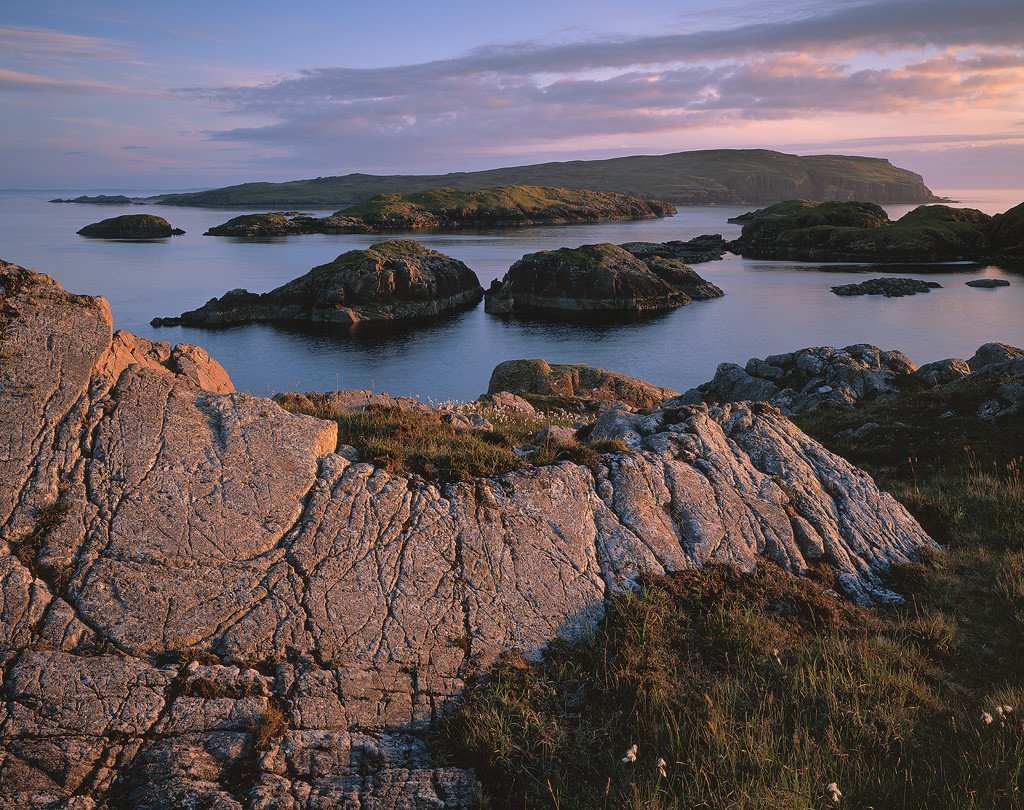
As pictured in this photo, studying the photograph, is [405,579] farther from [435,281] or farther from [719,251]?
[719,251]

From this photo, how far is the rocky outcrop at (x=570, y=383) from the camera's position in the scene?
4419cm

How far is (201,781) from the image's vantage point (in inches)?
259

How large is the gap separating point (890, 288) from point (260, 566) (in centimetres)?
12621

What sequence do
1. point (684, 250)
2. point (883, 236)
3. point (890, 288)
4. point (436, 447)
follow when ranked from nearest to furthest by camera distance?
point (436, 447)
point (890, 288)
point (883, 236)
point (684, 250)

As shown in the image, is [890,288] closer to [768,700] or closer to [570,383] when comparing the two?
[570,383]

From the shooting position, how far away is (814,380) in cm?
4053

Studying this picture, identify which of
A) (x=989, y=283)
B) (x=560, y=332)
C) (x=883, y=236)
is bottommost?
(x=560, y=332)

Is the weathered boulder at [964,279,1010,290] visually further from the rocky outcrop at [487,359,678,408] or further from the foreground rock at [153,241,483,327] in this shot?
the rocky outcrop at [487,359,678,408]

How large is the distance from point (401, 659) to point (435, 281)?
4309 inches

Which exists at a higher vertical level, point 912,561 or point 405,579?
point 405,579

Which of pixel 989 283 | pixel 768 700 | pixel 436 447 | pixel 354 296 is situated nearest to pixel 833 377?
pixel 436 447

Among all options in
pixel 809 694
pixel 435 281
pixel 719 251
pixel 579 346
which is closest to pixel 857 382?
pixel 809 694

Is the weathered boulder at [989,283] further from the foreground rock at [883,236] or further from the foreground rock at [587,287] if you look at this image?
the foreground rock at [587,287]

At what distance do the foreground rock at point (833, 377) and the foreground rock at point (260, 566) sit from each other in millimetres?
23886
